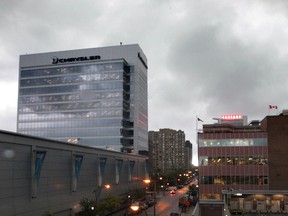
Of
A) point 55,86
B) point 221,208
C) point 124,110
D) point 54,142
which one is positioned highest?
point 55,86

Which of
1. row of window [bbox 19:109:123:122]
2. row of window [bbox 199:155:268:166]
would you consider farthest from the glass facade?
row of window [bbox 19:109:123:122]

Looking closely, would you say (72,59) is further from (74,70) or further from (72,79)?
(72,79)

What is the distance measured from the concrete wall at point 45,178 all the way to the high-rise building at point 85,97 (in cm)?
7225

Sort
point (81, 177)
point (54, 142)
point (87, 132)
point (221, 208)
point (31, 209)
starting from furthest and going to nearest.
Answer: point (87, 132) < point (221, 208) < point (81, 177) < point (54, 142) < point (31, 209)

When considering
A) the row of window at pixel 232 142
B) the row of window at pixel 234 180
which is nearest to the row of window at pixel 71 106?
the row of window at pixel 232 142

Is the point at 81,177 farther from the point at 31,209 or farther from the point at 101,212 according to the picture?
the point at 31,209

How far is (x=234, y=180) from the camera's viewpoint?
301ft

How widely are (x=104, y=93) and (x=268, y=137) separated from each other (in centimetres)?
8248

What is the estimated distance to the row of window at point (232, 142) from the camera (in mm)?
90938

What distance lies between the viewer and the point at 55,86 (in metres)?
163

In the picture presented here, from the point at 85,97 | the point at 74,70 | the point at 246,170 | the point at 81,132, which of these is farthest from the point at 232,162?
the point at 74,70

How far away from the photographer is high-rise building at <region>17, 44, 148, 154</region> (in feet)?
516

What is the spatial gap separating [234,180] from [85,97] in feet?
277

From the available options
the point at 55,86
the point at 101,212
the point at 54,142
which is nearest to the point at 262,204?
the point at 101,212
